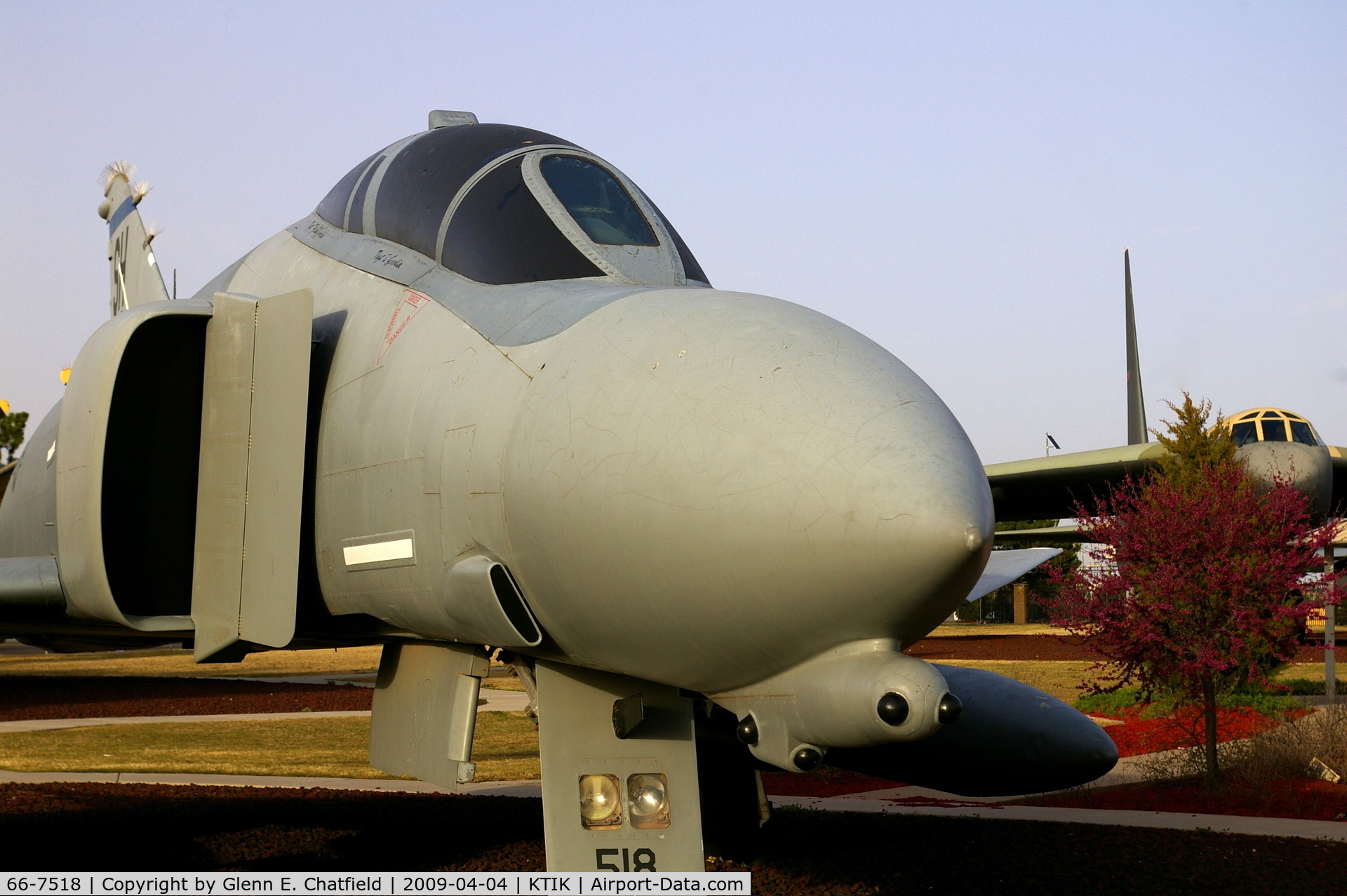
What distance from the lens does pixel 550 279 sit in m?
4.68

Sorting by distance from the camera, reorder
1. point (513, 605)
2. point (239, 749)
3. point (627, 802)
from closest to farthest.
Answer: point (513, 605)
point (627, 802)
point (239, 749)

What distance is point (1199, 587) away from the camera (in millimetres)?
12773

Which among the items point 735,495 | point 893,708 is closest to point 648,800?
point 893,708

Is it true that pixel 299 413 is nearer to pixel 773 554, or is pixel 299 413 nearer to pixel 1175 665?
pixel 773 554

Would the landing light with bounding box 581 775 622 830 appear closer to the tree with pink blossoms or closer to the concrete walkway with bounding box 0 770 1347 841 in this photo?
the concrete walkway with bounding box 0 770 1347 841

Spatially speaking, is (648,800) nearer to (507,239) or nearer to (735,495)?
(735,495)

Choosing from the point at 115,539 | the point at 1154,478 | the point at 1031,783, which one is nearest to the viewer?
the point at 115,539

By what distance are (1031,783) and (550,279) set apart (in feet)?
13.9

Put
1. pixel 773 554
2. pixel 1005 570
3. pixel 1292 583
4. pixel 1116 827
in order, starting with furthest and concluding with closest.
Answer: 1. pixel 1292 583
2. pixel 1116 827
3. pixel 1005 570
4. pixel 773 554

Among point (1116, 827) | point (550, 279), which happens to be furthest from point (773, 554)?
point (1116, 827)

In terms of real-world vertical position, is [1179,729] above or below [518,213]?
below

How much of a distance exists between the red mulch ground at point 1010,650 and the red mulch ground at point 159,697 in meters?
12.6

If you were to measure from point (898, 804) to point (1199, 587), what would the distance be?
3776 mm

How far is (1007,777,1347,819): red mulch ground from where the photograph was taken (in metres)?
11.8
